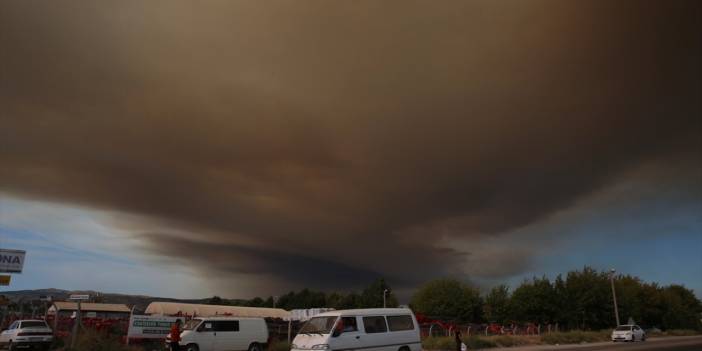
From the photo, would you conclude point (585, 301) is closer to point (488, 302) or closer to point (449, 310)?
point (488, 302)

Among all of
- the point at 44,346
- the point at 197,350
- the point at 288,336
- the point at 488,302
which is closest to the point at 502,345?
the point at 288,336

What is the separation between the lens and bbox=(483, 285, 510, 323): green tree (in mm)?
69125

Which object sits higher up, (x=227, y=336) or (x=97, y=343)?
(x=227, y=336)

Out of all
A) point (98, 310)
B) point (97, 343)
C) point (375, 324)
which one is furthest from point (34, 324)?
point (98, 310)

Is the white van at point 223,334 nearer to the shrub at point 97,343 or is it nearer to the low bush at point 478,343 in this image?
the shrub at point 97,343

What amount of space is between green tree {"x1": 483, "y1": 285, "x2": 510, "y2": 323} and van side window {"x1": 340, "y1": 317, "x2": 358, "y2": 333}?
2265 inches

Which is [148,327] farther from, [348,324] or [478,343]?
[478,343]

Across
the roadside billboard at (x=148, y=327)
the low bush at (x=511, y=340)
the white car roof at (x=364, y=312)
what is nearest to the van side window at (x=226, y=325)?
the roadside billboard at (x=148, y=327)

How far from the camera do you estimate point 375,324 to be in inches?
693

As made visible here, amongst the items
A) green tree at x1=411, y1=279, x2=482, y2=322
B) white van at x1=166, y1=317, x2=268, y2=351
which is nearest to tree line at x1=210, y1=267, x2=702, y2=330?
green tree at x1=411, y1=279, x2=482, y2=322

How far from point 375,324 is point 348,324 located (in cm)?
136

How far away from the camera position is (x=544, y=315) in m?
64.1

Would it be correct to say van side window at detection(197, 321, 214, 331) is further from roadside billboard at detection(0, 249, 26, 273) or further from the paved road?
the paved road

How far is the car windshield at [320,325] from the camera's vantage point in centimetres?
1625
